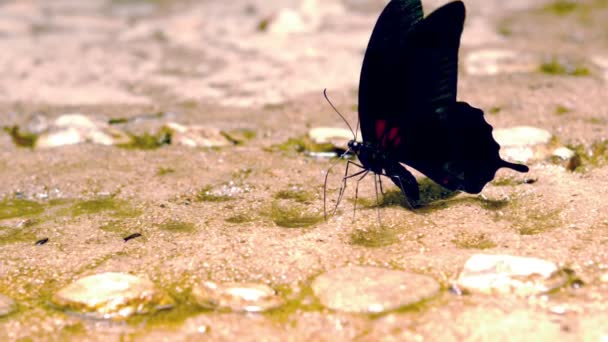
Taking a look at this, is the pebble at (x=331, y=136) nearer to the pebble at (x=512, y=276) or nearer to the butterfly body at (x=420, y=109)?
the butterfly body at (x=420, y=109)

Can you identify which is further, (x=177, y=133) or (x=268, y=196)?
(x=177, y=133)

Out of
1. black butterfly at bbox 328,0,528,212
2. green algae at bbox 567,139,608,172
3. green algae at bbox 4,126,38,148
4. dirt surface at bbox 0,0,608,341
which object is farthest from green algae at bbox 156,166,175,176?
green algae at bbox 567,139,608,172

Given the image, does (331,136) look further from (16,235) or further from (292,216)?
(16,235)

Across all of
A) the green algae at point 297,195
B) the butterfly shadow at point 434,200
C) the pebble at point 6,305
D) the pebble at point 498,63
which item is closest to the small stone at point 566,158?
the butterfly shadow at point 434,200

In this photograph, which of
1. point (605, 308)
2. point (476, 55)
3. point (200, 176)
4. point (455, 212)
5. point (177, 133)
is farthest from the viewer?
point (476, 55)

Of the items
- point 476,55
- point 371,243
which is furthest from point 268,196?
point 476,55

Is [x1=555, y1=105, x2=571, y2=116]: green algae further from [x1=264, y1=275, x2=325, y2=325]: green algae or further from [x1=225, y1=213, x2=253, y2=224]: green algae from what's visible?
[x1=264, y1=275, x2=325, y2=325]: green algae

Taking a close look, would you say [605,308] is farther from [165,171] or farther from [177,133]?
[177,133]
